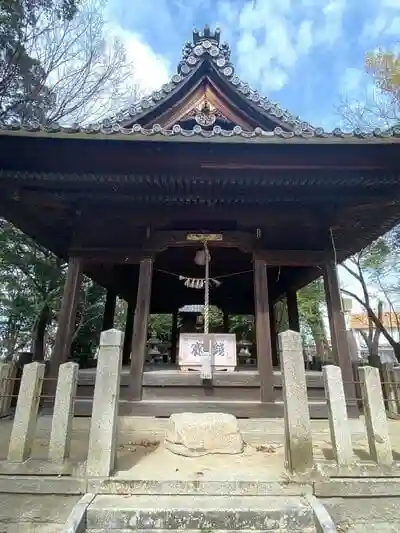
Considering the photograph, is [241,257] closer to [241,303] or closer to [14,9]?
[241,303]

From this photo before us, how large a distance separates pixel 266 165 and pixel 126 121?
3224 millimetres

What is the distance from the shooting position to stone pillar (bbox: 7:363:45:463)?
3395 millimetres

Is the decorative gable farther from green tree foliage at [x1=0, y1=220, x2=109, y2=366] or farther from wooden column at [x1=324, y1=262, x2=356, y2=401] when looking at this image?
green tree foliage at [x1=0, y1=220, x2=109, y2=366]

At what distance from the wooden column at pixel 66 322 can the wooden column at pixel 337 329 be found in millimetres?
4576

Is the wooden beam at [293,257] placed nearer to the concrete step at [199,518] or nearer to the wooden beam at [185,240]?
the wooden beam at [185,240]

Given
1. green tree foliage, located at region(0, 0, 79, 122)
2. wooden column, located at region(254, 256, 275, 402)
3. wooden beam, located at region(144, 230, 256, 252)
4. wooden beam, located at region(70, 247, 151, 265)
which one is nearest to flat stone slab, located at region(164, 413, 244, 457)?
wooden column, located at region(254, 256, 275, 402)

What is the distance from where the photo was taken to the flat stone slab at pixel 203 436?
402 cm

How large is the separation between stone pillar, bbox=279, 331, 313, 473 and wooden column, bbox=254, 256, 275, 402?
2114 millimetres

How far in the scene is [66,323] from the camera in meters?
5.88

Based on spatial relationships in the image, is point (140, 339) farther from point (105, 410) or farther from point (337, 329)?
point (337, 329)

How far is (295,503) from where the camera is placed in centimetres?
294

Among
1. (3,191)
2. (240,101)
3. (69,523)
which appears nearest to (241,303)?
(240,101)

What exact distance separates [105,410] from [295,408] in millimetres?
1934

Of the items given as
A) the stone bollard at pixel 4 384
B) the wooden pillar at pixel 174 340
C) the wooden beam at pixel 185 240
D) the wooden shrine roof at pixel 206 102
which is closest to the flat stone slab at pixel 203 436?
the wooden beam at pixel 185 240
